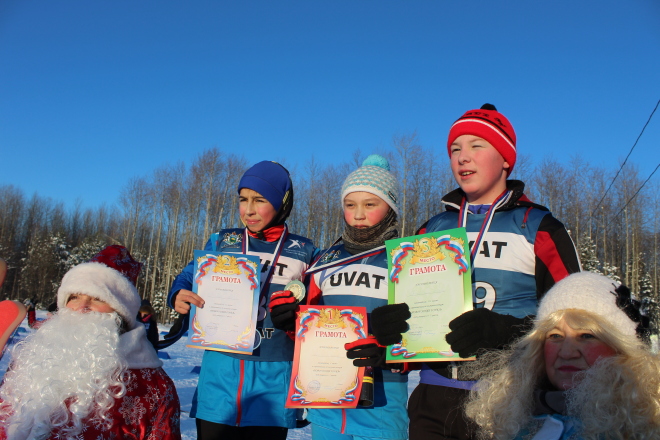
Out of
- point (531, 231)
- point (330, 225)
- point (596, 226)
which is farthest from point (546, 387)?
point (596, 226)

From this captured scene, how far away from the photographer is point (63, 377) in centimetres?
214

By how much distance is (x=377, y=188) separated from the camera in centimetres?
286

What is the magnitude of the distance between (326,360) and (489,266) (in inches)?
41.0

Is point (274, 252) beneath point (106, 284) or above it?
above

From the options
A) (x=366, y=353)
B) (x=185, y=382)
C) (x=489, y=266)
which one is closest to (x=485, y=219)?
(x=489, y=266)

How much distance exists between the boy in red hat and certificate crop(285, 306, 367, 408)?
336mm

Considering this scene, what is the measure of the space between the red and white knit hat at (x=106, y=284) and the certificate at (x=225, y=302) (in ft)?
1.33

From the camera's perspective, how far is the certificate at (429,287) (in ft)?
6.63

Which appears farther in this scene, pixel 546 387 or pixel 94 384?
pixel 94 384

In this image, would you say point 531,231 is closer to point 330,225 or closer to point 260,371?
point 260,371

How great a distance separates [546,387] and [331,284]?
1334mm

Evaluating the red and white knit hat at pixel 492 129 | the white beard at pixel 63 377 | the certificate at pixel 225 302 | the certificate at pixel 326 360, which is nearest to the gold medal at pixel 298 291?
the certificate at pixel 326 360

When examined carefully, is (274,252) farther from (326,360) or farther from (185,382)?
(185,382)

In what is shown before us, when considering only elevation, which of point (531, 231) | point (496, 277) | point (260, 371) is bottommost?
point (260, 371)
